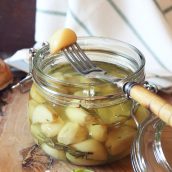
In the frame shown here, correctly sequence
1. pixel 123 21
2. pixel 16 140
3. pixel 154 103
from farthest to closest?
pixel 123 21 < pixel 16 140 < pixel 154 103

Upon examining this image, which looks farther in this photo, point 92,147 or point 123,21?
point 123,21

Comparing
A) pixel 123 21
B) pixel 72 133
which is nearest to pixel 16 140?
pixel 72 133

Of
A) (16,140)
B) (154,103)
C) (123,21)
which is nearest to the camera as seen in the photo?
(154,103)

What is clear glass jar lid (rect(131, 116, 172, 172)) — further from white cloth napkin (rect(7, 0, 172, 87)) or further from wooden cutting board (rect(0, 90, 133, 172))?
white cloth napkin (rect(7, 0, 172, 87))

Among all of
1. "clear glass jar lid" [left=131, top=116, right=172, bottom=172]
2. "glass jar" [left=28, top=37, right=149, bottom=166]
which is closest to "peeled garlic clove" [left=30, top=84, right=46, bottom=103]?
"glass jar" [left=28, top=37, right=149, bottom=166]

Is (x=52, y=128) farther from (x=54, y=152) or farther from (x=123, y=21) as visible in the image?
(x=123, y=21)

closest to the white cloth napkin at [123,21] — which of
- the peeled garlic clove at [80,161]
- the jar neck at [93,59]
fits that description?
the jar neck at [93,59]
